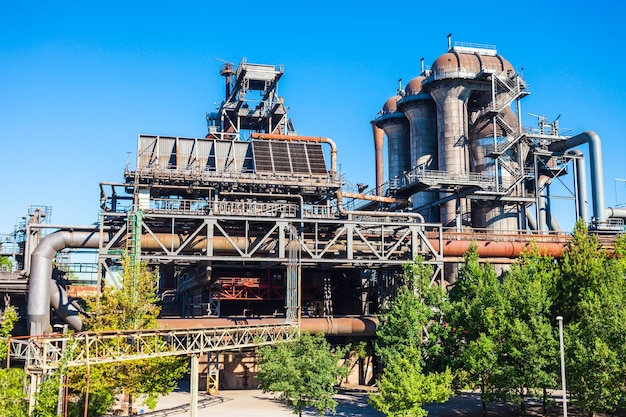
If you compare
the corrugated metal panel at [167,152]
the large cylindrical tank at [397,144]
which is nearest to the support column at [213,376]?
the corrugated metal panel at [167,152]

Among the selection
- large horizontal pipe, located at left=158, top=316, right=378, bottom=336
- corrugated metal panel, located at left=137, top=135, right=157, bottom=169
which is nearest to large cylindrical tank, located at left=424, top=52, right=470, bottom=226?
large horizontal pipe, located at left=158, top=316, right=378, bottom=336

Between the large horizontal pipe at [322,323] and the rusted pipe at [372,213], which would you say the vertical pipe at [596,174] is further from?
the large horizontal pipe at [322,323]

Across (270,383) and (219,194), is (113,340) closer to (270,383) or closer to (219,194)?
(270,383)

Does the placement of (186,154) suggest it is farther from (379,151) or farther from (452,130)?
(379,151)

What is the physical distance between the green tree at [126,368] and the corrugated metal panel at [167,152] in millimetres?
13556

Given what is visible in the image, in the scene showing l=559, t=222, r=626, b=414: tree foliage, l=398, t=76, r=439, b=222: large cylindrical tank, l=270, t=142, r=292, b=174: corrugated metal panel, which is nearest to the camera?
l=559, t=222, r=626, b=414: tree foliage

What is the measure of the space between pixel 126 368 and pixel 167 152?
20630 millimetres

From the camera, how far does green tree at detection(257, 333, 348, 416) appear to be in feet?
110

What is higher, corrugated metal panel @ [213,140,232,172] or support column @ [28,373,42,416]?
corrugated metal panel @ [213,140,232,172]

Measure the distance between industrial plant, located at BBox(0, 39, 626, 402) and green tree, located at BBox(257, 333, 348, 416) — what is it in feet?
15.2

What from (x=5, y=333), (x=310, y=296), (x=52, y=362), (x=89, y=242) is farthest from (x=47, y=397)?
(x=310, y=296)

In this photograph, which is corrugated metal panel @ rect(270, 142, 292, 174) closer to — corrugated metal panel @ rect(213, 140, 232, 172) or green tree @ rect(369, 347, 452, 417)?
corrugated metal panel @ rect(213, 140, 232, 172)

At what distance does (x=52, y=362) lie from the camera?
2377cm

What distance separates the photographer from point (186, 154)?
48.8 metres
